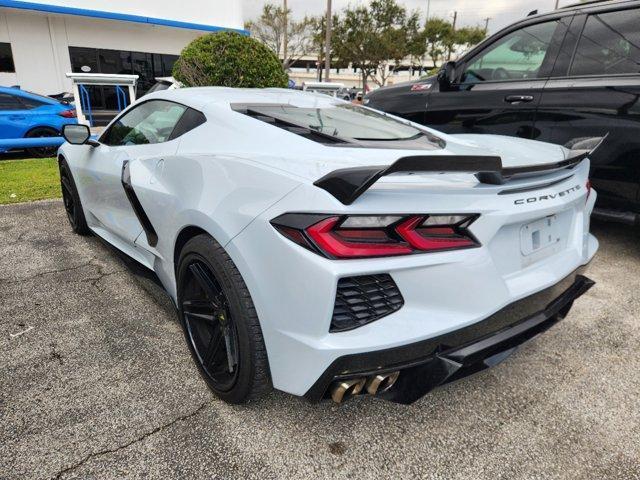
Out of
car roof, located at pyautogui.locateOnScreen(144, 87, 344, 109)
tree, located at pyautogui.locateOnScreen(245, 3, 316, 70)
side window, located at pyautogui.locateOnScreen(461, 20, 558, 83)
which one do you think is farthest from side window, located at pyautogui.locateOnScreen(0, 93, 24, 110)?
tree, located at pyautogui.locateOnScreen(245, 3, 316, 70)

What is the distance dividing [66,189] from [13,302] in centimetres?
155

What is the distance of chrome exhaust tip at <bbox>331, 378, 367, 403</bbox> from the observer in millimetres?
1525

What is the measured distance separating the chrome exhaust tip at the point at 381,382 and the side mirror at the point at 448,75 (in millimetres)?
3618

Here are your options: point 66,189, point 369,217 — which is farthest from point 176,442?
point 66,189

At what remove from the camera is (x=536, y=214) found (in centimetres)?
173

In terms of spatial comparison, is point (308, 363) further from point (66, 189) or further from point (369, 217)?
point (66, 189)

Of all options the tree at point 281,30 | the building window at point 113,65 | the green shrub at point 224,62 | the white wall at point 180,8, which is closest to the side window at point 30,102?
the green shrub at point 224,62

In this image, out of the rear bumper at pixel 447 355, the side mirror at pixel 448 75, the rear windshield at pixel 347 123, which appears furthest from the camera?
the side mirror at pixel 448 75

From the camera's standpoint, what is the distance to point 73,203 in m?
4.00

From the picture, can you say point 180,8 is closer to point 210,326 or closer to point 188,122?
point 188,122

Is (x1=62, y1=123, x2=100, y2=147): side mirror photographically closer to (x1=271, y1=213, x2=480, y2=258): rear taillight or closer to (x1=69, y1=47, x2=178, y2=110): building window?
(x1=271, y1=213, x2=480, y2=258): rear taillight

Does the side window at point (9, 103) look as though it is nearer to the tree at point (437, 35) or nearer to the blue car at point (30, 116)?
the blue car at point (30, 116)

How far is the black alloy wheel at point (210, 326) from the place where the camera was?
1.86 meters

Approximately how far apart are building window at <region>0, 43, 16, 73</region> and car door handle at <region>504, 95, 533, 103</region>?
Result: 17.8 m
